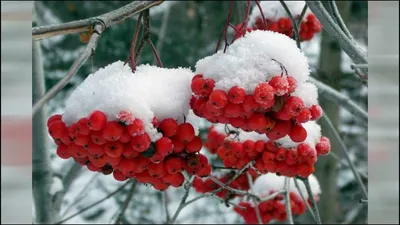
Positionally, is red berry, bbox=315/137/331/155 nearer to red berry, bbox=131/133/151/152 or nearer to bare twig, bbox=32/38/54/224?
red berry, bbox=131/133/151/152

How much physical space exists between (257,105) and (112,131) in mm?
179

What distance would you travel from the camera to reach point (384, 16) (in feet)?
0.96

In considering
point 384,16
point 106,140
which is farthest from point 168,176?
point 384,16

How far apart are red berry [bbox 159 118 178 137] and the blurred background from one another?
216mm

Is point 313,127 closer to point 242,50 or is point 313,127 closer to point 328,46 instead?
point 242,50

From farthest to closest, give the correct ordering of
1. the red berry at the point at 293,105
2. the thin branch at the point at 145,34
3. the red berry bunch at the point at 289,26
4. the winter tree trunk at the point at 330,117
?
1. the winter tree trunk at the point at 330,117
2. the red berry bunch at the point at 289,26
3. the thin branch at the point at 145,34
4. the red berry at the point at 293,105

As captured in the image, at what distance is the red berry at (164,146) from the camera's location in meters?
0.69

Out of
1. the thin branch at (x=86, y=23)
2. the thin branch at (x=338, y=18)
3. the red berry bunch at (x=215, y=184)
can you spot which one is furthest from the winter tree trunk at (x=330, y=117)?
the thin branch at (x=86, y=23)

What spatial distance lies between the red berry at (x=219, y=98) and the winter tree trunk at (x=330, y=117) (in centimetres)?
186

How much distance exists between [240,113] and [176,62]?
2.55 m

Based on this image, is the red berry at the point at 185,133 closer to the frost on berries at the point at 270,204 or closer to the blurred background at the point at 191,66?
the blurred background at the point at 191,66

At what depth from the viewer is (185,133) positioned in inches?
28.1

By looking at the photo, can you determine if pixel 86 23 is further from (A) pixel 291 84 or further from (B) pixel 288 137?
(B) pixel 288 137

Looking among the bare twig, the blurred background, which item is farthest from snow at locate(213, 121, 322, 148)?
the bare twig
